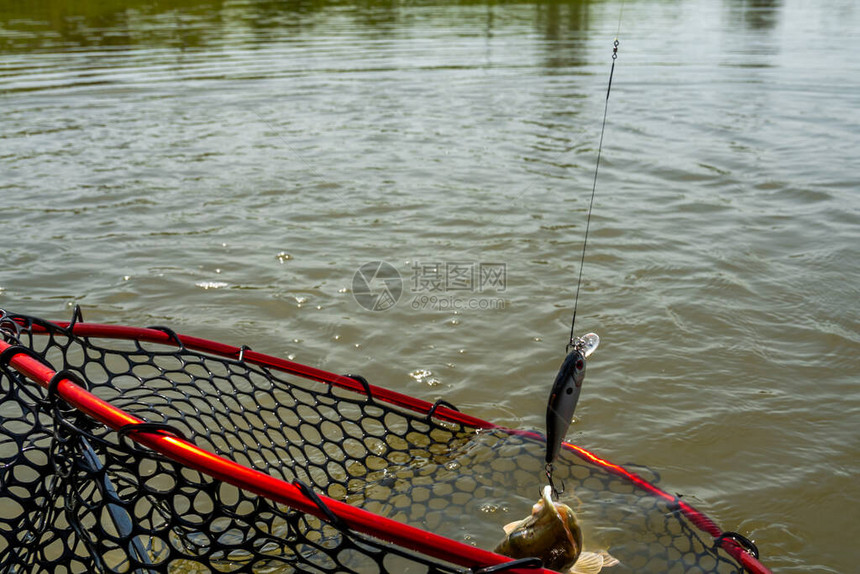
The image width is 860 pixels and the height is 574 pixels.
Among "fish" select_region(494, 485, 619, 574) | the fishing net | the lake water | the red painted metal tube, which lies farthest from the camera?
the lake water

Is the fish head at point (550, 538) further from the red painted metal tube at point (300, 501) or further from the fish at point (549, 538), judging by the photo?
the red painted metal tube at point (300, 501)

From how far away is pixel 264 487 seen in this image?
2035 millimetres

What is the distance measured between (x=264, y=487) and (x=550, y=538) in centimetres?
111

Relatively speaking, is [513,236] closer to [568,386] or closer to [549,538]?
[568,386]

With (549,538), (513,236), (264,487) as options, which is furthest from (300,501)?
(513,236)

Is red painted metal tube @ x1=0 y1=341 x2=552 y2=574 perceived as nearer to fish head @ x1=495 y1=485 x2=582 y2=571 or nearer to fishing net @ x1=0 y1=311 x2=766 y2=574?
fishing net @ x1=0 y1=311 x2=766 y2=574

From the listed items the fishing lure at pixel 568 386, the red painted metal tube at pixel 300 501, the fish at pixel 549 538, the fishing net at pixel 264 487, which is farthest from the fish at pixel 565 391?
the red painted metal tube at pixel 300 501

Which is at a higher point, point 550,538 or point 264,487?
point 264,487

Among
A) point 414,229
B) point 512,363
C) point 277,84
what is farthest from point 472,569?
point 277,84

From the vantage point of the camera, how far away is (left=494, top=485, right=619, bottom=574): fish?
8.54 feet

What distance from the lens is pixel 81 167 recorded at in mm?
9258

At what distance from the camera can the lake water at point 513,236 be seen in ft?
14.6

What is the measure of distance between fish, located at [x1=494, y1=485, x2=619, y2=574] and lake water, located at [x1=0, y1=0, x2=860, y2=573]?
4.45 ft

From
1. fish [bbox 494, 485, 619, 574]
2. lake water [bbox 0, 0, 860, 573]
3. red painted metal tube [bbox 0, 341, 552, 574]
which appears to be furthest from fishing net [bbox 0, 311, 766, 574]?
lake water [bbox 0, 0, 860, 573]
